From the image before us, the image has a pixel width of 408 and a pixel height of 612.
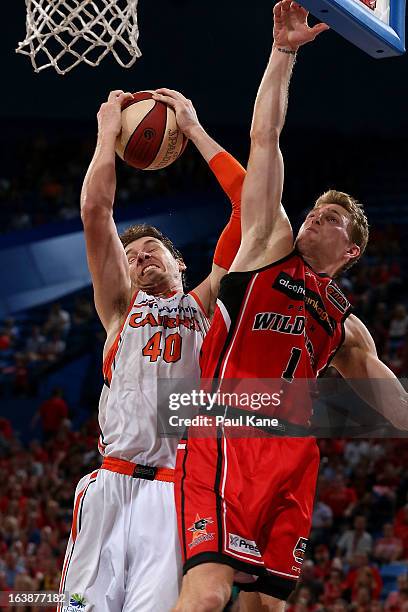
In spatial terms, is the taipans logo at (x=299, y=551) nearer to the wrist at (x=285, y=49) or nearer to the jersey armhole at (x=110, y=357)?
the jersey armhole at (x=110, y=357)

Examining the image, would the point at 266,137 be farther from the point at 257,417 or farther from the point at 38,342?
the point at 38,342

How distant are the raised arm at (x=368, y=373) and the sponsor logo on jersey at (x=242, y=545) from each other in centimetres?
107

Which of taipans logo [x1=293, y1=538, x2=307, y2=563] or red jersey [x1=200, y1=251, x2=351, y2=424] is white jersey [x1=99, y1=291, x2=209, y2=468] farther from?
taipans logo [x1=293, y1=538, x2=307, y2=563]

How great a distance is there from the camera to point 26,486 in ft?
32.8

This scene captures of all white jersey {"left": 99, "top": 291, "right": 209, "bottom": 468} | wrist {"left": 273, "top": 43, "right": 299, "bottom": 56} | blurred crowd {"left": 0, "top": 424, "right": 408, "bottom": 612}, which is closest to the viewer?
wrist {"left": 273, "top": 43, "right": 299, "bottom": 56}

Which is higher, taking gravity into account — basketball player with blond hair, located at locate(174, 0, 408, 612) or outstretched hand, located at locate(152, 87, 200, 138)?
outstretched hand, located at locate(152, 87, 200, 138)

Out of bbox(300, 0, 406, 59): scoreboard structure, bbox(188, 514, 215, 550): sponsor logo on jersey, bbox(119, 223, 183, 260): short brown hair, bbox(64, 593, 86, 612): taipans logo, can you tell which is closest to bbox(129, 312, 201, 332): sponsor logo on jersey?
bbox(119, 223, 183, 260): short brown hair

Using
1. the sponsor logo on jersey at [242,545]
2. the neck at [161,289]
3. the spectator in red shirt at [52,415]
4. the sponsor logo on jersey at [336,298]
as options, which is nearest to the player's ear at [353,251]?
the sponsor logo on jersey at [336,298]

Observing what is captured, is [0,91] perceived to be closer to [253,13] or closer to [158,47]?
[158,47]

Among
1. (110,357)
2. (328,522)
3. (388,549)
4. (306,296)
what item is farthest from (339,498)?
(306,296)

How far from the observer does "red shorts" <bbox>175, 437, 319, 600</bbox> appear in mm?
3416

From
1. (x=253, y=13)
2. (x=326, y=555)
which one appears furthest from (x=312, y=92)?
(x=326, y=555)

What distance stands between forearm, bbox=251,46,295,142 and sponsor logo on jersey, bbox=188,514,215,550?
4.73 ft

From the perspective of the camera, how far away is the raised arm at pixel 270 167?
146 inches
